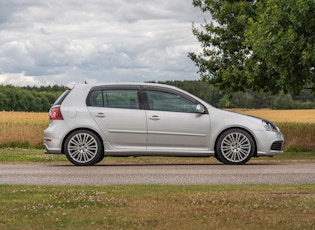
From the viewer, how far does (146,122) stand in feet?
50.9

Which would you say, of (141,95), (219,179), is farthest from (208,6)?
(219,179)

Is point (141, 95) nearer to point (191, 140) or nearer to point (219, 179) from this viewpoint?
point (191, 140)

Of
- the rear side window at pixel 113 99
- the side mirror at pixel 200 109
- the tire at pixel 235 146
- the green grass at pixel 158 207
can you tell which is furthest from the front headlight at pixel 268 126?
Result: the green grass at pixel 158 207

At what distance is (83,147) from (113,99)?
127 centimetres

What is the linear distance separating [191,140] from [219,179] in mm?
2976

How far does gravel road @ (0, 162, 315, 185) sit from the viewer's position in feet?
40.6

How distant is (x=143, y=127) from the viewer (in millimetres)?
15523

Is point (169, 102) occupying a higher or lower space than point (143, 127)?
higher

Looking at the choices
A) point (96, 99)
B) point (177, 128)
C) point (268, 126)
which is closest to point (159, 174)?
point (177, 128)

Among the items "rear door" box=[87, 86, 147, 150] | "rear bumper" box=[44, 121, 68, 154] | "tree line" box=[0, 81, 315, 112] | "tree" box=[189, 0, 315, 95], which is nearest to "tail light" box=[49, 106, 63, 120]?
"rear bumper" box=[44, 121, 68, 154]

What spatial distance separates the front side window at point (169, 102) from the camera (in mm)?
15672

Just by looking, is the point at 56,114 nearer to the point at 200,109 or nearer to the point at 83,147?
the point at 83,147

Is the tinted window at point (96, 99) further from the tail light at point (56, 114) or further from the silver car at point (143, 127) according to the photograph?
the tail light at point (56, 114)

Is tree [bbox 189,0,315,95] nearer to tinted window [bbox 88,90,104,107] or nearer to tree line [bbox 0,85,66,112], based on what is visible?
tinted window [bbox 88,90,104,107]
